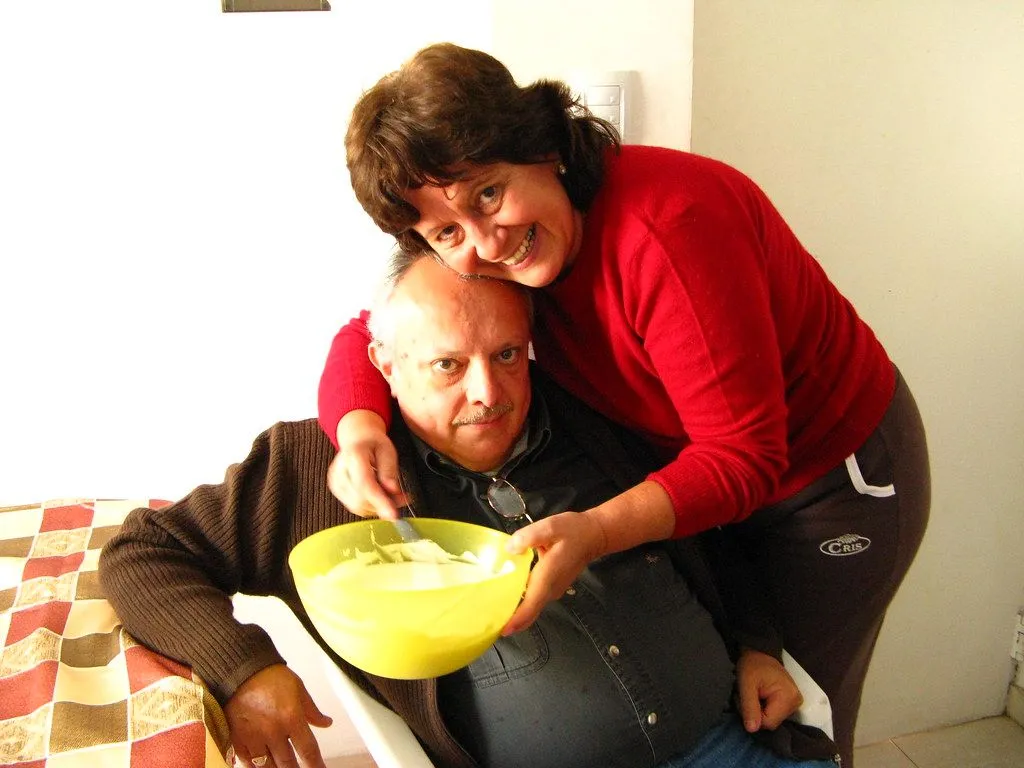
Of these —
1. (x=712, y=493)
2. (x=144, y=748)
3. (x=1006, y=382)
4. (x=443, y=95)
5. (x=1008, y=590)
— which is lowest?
(x=1008, y=590)

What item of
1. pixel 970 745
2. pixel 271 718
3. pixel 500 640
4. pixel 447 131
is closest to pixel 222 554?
pixel 271 718

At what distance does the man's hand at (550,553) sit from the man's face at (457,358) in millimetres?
291

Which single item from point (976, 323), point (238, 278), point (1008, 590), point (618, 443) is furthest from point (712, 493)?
point (1008, 590)

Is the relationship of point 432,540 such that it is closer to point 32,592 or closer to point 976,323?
point 32,592

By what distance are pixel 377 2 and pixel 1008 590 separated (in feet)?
6.75

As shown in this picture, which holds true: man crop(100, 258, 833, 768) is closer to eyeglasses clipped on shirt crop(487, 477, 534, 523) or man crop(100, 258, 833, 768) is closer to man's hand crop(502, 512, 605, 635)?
eyeglasses clipped on shirt crop(487, 477, 534, 523)

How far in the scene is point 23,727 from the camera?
2.91 ft

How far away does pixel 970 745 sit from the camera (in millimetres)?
2229

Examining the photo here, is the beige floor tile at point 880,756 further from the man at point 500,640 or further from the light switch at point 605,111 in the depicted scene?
the light switch at point 605,111

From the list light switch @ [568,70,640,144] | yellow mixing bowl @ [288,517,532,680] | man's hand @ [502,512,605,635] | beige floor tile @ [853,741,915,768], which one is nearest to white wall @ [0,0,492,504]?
light switch @ [568,70,640,144]

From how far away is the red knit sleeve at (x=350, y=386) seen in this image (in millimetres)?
1225

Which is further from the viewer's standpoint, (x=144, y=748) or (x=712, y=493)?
(x=712, y=493)

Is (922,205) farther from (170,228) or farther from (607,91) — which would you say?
(170,228)

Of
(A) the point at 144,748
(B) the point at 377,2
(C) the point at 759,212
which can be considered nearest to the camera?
(A) the point at 144,748
